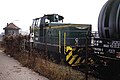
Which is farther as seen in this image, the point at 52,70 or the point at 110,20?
the point at 52,70

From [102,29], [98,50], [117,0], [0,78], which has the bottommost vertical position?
[0,78]

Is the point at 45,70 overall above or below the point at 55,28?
below

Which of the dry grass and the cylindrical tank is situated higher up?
the cylindrical tank

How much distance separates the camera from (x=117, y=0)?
31.9 feet

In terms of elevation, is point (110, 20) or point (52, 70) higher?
point (110, 20)

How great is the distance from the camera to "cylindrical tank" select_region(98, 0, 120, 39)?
9.24 m

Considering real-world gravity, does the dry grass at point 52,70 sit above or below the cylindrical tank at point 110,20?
below

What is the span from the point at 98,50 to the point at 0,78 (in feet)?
13.7

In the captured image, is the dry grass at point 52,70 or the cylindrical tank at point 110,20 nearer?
the cylindrical tank at point 110,20

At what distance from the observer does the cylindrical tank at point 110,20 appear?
30.3 feet

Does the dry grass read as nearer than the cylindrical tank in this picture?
No

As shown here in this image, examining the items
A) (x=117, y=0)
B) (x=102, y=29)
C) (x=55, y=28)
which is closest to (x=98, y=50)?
(x=102, y=29)

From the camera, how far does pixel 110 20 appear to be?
31.4 ft

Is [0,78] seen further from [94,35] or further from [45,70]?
[94,35]
